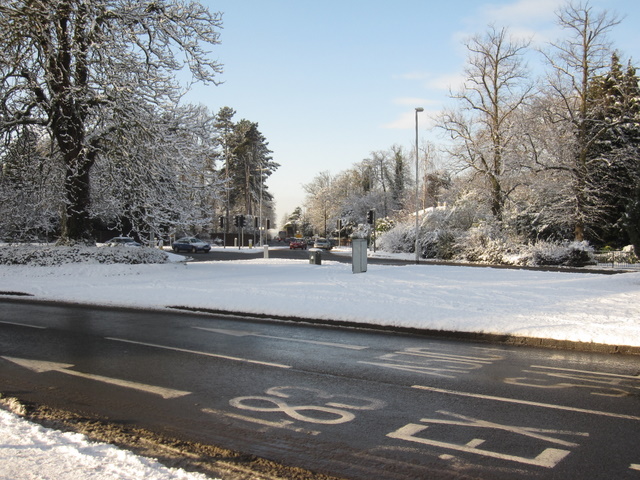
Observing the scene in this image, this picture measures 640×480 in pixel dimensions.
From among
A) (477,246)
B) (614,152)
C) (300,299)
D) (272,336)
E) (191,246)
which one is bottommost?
(272,336)

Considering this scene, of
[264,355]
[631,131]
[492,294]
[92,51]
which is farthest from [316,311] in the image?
[631,131]

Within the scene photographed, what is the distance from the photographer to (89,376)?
22.6 ft

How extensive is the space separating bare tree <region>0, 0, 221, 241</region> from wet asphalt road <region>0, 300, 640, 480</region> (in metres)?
12.9

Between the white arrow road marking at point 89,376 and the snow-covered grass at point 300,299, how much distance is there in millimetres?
1475

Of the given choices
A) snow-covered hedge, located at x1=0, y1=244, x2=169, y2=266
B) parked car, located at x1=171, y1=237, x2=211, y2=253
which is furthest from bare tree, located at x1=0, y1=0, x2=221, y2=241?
parked car, located at x1=171, y1=237, x2=211, y2=253

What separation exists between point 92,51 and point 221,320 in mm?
14062

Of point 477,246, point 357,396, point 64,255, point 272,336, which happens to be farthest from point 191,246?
point 357,396

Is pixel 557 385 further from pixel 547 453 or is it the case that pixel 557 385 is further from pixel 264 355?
pixel 264 355

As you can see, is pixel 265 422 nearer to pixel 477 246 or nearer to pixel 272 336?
pixel 272 336

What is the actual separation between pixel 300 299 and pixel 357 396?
8028 mm

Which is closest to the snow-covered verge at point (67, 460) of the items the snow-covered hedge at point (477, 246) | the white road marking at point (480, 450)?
the white road marking at point (480, 450)

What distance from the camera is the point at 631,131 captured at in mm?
37938

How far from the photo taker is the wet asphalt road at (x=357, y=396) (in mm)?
4410

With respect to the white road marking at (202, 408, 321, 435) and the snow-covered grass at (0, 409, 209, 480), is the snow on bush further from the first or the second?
the snow-covered grass at (0, 409, 209, 480)
